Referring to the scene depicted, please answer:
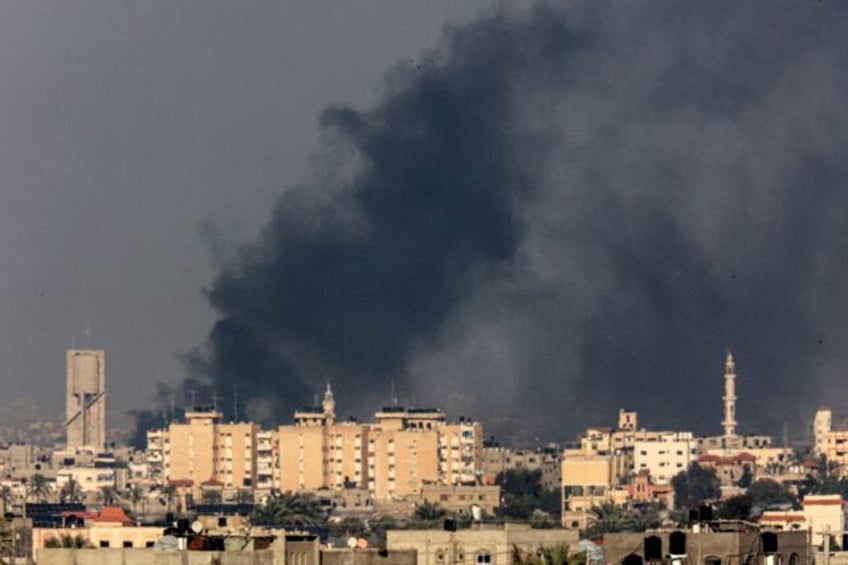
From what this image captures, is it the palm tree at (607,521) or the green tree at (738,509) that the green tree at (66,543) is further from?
the palm tree at (607,521)

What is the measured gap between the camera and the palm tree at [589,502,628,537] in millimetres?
175000

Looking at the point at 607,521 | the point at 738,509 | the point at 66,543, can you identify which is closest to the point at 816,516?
the point at 607,521

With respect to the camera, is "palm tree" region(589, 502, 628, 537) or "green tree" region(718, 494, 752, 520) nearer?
"green tree" region(718, 494, 752, 520)

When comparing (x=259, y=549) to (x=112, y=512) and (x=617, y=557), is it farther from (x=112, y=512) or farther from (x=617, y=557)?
(x=112, y=512)

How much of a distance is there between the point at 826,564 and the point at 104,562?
18.2m

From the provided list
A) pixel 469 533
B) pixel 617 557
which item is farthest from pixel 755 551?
pixel 469 533

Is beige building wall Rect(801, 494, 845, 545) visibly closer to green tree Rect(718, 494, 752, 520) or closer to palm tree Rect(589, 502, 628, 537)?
palm tree Rect(589, 502, 628, 537)

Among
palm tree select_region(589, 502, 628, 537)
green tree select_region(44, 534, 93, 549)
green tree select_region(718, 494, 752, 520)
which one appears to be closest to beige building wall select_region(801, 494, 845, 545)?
palm tree select_region(589, 502, 628, 537)

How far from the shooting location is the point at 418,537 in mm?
71500

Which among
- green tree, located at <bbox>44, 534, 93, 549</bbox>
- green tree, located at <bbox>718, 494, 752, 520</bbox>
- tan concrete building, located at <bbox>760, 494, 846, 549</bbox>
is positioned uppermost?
tan concrete building, located at <bbox>760, 494, 846, 549</bbox>

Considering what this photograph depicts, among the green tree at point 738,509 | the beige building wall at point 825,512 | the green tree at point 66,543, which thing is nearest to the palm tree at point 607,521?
the beige building wall at point 825,512

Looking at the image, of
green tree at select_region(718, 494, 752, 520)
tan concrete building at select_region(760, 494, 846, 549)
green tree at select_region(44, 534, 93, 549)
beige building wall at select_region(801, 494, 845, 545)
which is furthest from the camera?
beige building wall at select_region(801, 494, 845, 545)

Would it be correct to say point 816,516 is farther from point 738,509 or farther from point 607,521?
point 738,509

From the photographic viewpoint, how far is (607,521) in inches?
7224
